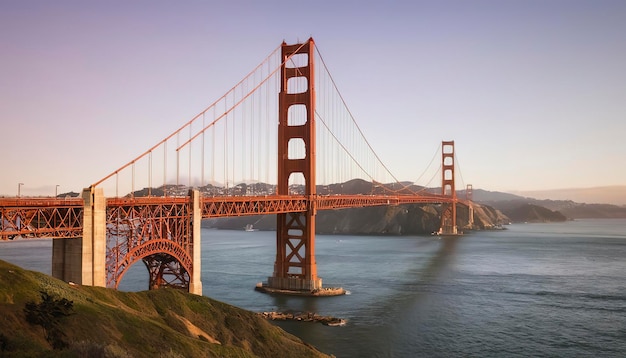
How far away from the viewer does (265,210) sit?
51.4 m

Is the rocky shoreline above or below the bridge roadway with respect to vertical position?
below

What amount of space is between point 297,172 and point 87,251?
33.2m

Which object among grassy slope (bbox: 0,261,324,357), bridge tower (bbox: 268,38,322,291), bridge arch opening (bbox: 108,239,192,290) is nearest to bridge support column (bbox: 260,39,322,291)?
bridge tower (bbox: 268,38,322,291)

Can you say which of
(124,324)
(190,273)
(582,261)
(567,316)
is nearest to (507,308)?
(567,316)

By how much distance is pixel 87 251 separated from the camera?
31.9m

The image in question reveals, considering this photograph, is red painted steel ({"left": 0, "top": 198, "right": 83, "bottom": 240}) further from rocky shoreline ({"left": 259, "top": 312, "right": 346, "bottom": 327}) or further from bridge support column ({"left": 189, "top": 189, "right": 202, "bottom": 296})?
rocky shoreline ({"left": 259, "top": 312, "right": 346, "bottom": 327})

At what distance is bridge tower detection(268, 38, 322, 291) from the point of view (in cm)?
5941

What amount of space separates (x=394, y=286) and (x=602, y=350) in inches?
1090

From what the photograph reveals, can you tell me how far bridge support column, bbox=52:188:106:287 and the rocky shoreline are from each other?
54.9ft

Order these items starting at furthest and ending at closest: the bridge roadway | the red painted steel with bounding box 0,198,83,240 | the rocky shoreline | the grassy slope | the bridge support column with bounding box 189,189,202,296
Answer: the rocky shoreline
the bridge support column with bounding box 189,189,202,296
the bridge roadway
the red painted steel with bounding box 0,198,83,240
the grassy slope

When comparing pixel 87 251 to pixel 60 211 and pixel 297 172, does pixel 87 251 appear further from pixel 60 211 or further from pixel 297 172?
pixel 297 172

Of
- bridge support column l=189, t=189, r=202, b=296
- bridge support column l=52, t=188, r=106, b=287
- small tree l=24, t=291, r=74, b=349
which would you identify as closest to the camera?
small tree l=24, t=291, r=74, b=349

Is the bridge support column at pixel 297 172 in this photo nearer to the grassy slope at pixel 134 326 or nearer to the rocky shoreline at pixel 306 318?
the rocky shoreline at pixel 306 318

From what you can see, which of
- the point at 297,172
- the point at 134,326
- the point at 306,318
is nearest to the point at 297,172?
the point at 297,172
